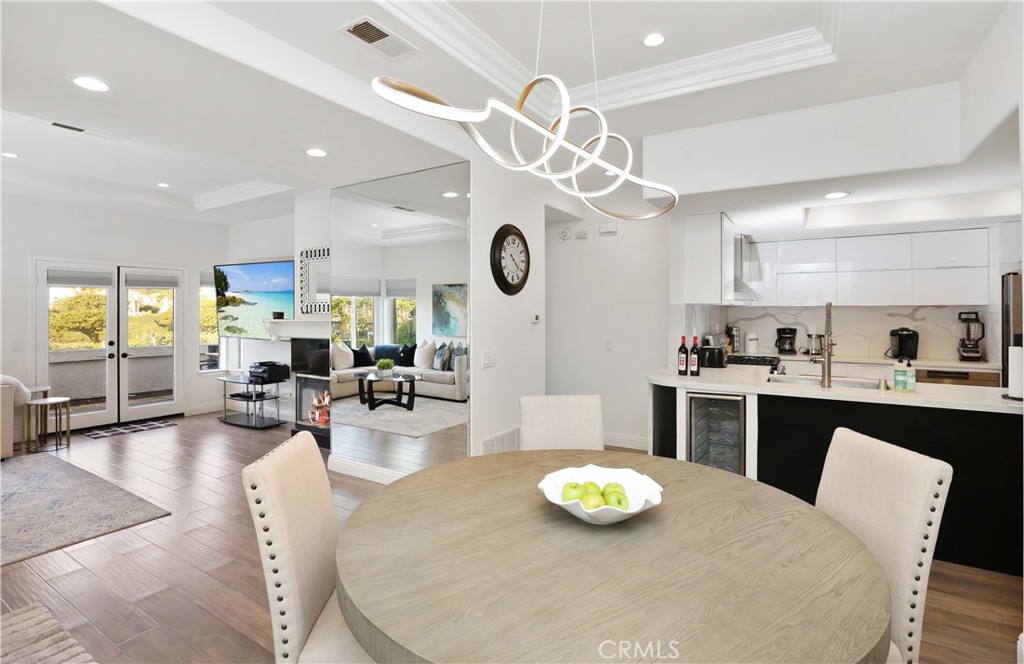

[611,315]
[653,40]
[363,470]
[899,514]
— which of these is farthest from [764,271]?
[899,514]

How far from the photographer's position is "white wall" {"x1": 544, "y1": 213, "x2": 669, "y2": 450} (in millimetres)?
4961

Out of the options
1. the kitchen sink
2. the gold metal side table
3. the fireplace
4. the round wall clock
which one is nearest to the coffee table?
the fireplace

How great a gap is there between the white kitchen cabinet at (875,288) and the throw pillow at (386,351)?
14.1ft

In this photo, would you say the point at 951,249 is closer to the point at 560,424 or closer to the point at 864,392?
the point at 864,392

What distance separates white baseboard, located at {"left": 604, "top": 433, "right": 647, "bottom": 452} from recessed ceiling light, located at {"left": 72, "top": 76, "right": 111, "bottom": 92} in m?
4.46

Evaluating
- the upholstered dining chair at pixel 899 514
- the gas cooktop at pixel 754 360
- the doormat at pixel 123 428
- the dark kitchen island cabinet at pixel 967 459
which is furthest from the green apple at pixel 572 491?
the doormat at pixel 123 428

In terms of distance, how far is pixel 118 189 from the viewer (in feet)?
17.9

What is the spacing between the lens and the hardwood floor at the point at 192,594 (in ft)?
6.73

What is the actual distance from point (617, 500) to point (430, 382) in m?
2.60

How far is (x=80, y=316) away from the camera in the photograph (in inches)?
232

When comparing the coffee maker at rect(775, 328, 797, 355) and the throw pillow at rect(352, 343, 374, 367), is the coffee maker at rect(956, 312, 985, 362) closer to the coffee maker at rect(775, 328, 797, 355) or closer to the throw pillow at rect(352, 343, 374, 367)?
the coffee maker at rect(775, 328, 797, 355)

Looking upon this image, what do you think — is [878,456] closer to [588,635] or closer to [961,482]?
[588,635]

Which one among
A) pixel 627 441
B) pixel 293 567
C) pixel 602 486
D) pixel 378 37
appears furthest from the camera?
pixel 627 441

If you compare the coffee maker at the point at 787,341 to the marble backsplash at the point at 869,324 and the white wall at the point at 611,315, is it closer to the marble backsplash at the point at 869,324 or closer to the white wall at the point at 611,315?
the marble backsplash at the point at 869,324
